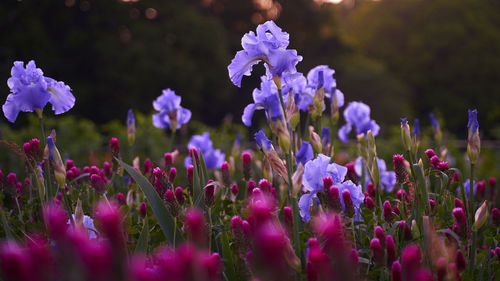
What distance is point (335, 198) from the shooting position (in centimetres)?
144

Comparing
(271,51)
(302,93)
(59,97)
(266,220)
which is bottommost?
(266,220)

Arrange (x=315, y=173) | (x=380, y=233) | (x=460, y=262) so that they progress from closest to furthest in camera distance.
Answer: (x=460, y=262) < (x=380, y=233) < (x=315, y=173)

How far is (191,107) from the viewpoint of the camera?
1856 centimetres

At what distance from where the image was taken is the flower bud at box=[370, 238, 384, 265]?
1311 millimetres

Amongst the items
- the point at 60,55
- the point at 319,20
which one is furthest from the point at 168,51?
the point at 319,20

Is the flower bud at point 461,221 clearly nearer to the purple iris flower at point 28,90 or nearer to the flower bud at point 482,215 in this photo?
the flower bud at point 482,215

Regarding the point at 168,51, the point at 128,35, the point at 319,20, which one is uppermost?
the point at 319,20

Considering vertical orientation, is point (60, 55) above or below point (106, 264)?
above

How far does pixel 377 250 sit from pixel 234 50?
22.3 meters

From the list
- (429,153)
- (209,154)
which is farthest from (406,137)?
(209,154)

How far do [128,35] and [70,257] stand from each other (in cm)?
1891

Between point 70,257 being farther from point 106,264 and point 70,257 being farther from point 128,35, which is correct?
point 128,35

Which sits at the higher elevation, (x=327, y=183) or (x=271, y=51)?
(x=271, y=51)

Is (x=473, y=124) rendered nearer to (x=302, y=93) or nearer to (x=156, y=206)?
(x=302, y=93)
